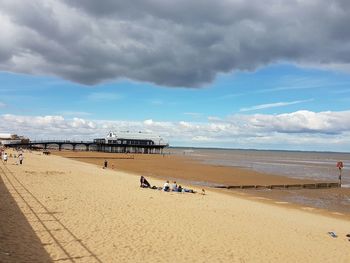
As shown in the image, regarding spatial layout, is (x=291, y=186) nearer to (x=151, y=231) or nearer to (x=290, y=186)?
(x=290, y=186)

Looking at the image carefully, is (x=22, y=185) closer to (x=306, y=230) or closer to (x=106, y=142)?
(x=306, y=230)

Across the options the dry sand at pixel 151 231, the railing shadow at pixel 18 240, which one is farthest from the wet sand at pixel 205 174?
the railing shadow at pixel 18 240

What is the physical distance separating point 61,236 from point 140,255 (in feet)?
7.88

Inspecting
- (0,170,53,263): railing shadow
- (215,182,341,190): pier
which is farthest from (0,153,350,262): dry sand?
(215,182,341,190): pier

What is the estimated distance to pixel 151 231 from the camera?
12094mm

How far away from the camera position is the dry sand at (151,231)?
31.3 ft

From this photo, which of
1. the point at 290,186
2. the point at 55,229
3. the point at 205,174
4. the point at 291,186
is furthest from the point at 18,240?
the point at 205,174

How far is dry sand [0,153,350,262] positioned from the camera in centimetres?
955

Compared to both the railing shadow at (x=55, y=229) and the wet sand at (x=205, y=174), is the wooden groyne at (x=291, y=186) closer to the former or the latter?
the wet sand at (x=205, y=174)

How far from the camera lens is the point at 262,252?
35.3ft

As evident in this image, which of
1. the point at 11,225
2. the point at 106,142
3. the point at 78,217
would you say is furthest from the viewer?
the point at 106,142

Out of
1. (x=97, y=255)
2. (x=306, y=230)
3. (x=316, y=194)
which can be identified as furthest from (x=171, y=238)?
(x=316, y=194)

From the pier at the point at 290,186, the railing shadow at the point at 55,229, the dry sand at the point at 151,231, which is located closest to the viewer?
the railing shadow at the point at 55,229

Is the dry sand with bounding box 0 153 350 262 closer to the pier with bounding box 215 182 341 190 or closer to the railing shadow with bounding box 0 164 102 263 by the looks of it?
the railing shadow with bounding box 0 164 102 263
